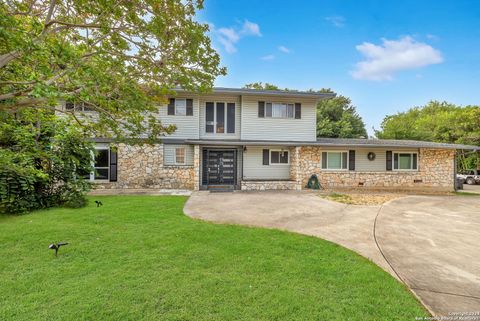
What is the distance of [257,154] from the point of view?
1287 cm

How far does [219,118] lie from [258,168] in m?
3.76

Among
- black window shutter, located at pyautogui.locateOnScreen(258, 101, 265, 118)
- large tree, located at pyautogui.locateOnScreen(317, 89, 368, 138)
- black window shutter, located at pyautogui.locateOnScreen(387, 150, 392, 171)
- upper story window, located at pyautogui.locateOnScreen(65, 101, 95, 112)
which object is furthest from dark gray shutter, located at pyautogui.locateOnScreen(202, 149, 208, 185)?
large tree, located at pyautogui.locateOnScreen(317, 89, 368, 138)

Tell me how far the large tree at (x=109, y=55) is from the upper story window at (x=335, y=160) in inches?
381

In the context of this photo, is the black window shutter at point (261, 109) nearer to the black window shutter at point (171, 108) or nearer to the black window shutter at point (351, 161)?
the black window shutter at point (171, 108)

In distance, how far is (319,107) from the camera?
25.5 metres

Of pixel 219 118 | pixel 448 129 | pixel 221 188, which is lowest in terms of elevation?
pixel 221 188

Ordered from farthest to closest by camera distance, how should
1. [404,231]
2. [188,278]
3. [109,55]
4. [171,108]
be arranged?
1. [171,108]
2. [404,231]
3. [109,55]
4. [188,278]

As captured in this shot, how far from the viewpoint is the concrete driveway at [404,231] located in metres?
2.97

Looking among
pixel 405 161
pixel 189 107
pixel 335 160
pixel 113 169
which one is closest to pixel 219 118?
pixel 189 107

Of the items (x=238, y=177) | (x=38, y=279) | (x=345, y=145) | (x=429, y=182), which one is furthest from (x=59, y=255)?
(x=429, y=182)

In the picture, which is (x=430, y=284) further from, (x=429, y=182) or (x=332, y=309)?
(x=429, y=182)

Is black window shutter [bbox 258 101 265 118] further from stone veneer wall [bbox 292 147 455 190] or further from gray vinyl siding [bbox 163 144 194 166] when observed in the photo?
gray vinyl siding [bbox 163 144 194 166]

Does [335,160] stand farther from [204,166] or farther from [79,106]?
[79,106]

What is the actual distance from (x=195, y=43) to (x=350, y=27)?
13453 mm
